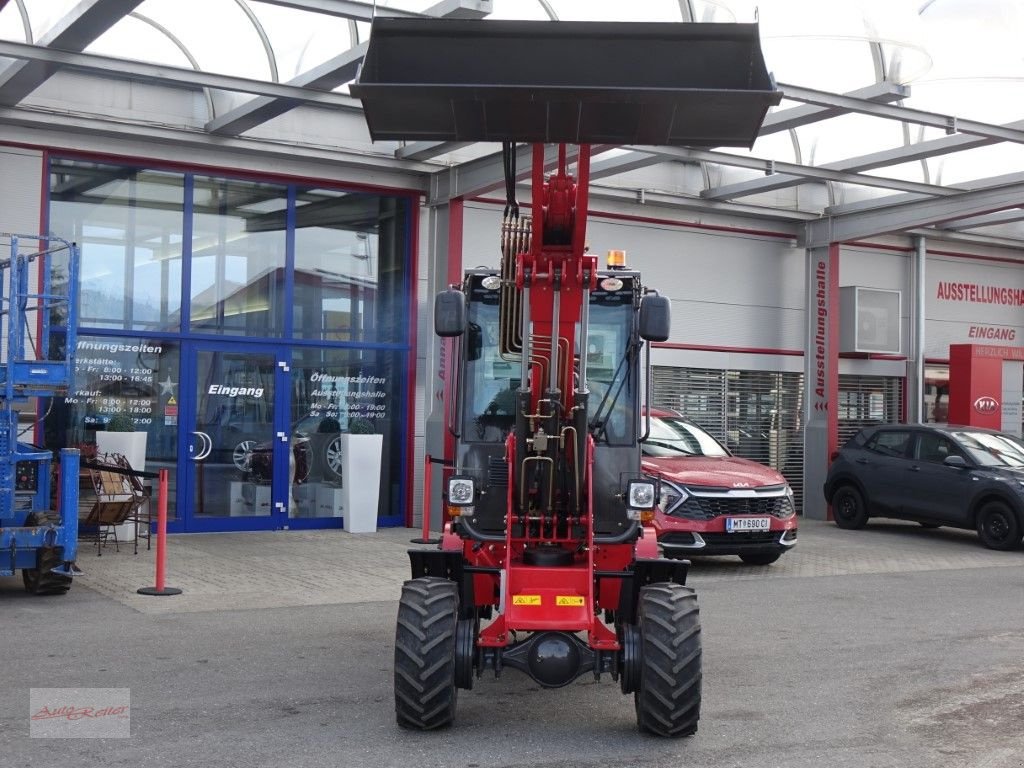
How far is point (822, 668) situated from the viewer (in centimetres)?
789

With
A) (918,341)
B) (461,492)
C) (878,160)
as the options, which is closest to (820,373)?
(918,341)

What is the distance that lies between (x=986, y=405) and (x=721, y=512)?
30.5ft

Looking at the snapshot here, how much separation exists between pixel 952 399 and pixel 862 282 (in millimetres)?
2401

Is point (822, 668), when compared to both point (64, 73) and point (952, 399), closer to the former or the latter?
point (64, 73)

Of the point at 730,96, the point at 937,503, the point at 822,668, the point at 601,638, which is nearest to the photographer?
the point at 730,96

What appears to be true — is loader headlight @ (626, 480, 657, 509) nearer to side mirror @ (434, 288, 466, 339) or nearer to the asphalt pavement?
the asphalt pavement

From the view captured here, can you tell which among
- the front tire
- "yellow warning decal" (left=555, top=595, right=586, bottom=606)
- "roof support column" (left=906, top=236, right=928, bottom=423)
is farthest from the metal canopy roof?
the front tire

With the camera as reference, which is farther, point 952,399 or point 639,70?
point 952,399

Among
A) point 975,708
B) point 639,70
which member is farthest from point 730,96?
point 975,708

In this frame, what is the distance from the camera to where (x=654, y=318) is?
6539 mm

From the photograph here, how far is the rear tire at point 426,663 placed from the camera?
591 cm

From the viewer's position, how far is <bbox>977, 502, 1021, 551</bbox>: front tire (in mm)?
15141

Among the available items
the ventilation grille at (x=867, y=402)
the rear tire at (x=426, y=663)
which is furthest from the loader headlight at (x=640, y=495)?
the ventilation grille at (x=867, y=402)

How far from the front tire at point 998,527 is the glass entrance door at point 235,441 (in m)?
8.75
